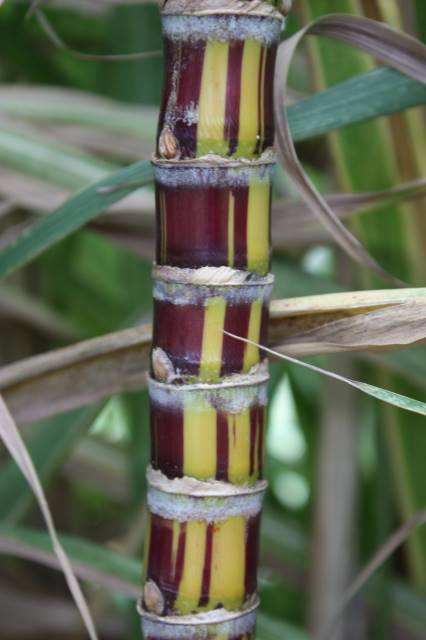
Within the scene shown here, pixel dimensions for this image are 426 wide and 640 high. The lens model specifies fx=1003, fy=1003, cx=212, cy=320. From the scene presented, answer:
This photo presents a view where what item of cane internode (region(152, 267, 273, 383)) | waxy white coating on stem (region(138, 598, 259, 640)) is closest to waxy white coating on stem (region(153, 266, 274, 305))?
cane internode (region(152, 267, 273, 383))

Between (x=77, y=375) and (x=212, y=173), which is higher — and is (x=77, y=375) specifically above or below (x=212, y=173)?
below

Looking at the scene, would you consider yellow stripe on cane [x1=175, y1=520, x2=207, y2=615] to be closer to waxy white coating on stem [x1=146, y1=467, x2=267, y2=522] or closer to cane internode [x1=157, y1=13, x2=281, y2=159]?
waxy white coating on stem [x1=146, y1=467, x2=267, y2=522]

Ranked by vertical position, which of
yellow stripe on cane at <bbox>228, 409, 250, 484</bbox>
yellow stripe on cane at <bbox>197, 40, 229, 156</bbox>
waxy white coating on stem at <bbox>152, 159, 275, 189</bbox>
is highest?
yellow stripe on cane at <bbox>197, 40, 229, 156</bbox>

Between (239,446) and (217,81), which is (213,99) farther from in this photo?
(239,446)

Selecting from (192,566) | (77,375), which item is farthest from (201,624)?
(77,375)

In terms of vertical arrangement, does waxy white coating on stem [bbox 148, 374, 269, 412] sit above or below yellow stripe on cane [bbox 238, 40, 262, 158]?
below

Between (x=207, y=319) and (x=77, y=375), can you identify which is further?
(x=77, y=375)

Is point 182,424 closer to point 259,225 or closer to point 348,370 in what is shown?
point 259,225

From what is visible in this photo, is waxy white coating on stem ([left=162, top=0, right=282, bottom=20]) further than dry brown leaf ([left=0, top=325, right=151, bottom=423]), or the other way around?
dry brown leaf ([left=0, top=325, right=151, bottom=423])

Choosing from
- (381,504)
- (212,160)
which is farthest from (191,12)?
(381,504)
